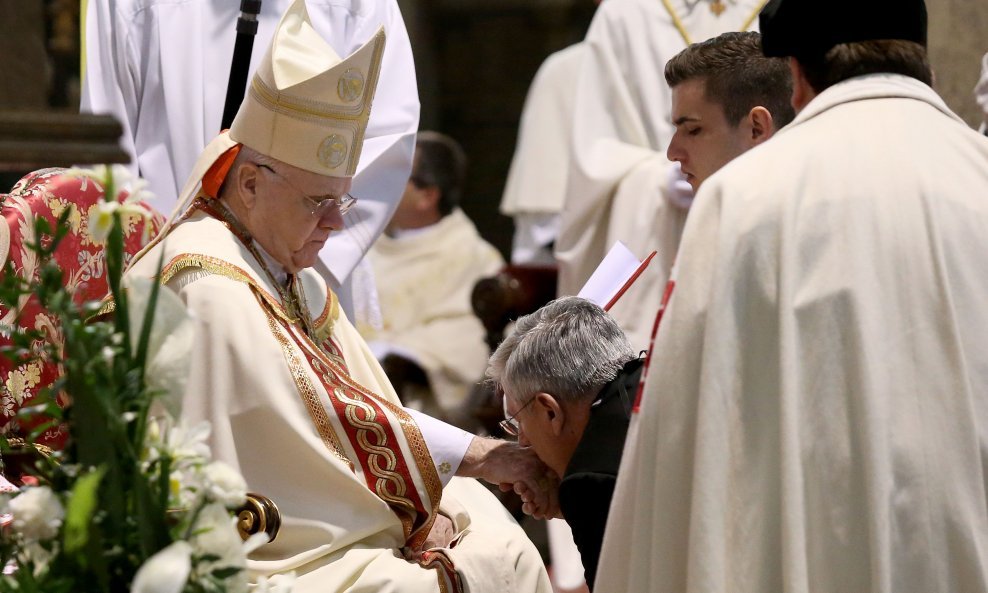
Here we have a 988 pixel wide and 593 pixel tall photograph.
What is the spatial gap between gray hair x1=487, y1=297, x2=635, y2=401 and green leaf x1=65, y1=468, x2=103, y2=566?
53.2 inches

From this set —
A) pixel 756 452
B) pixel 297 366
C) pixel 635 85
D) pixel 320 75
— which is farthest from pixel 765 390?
pixel 635 85

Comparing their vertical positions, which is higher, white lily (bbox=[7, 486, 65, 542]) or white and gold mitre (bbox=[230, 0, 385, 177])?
white and gold mitre (bbox=[230, 0, 385, 177])

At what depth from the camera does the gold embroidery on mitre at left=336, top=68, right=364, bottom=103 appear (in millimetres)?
3480

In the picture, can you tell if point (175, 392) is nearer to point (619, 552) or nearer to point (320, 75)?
point (619, 552)

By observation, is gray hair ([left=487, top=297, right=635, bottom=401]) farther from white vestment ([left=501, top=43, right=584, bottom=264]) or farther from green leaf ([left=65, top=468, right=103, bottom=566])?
white vestment ([left=501, top=43, right=584, bottom=264])

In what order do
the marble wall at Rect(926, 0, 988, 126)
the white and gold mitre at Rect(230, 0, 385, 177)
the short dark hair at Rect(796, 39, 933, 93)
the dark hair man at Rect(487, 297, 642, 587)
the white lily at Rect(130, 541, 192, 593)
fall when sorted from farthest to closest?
the marble wall at Rect(926, 0, 988, 126), the white and gold mitre at Rect(230, 0, 385, 177), the dark hair man at Rect(487, 297, 642, 587), the short dark hair at Rect(796, 39, 933, 93), the white lily at Rect(130, 541, 192, 593)

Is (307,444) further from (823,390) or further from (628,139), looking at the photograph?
(628,139)

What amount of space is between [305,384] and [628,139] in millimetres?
2864

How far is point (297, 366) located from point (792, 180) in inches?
49.9

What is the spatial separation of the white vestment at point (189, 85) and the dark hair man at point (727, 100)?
3.55 ft

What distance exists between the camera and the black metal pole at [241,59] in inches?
164

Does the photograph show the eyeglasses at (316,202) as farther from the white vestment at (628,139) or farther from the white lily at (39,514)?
the white vestment at (628,139)

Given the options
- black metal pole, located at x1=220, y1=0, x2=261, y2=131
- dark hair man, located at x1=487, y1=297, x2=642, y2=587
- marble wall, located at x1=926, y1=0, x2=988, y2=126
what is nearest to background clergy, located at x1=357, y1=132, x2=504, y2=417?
marble wall, located at x1=926, y1=0, x2=988, y2=126

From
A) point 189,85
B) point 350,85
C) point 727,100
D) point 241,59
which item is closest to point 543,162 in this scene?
point 189,85
